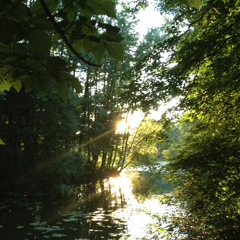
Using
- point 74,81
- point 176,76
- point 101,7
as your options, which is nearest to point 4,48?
point 74,81

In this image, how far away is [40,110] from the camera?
16.5 meters

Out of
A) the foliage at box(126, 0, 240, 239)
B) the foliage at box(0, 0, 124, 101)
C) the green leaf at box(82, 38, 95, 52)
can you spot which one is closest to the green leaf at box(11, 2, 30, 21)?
the foliage at box(0, 0, 124, 101)

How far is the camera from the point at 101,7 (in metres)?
0.92

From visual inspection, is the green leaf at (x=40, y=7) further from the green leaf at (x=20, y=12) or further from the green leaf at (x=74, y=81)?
the green leaf at (x=74, y=81)

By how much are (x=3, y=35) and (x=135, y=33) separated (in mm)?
24418

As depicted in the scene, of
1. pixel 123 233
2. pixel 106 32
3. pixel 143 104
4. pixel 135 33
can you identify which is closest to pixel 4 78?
pixel 106 32

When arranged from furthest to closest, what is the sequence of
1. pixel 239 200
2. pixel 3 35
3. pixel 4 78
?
pixel 239 200 → pixel 4 78 → pixel 3 35

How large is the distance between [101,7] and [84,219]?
11.1 metres

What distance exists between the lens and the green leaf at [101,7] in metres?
0.91

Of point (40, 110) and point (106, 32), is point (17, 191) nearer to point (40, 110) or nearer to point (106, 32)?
point (40, 110)

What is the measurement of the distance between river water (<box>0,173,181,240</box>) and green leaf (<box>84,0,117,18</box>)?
19.9 ft

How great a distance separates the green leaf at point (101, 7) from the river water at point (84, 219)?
606 cm

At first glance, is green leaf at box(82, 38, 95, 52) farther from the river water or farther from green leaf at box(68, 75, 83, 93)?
the river water

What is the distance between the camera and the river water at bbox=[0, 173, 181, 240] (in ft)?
29.0
